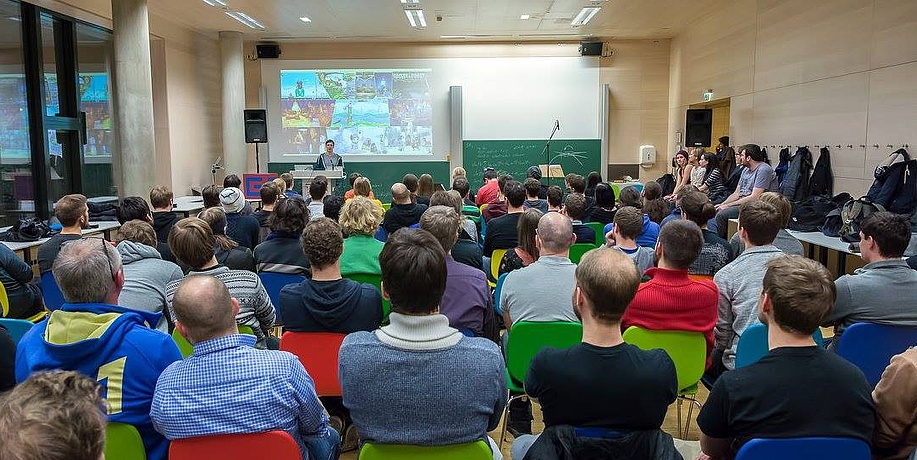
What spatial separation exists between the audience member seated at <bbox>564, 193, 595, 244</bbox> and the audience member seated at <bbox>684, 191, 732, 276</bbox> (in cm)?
80

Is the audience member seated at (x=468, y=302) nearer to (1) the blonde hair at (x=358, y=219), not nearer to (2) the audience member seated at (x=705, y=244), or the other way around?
(1) the blonde hair at (x=358, y=219)

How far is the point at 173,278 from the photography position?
3.50 m

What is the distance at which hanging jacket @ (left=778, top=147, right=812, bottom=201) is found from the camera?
8352mm

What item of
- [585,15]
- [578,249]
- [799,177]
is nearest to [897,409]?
[578,249]

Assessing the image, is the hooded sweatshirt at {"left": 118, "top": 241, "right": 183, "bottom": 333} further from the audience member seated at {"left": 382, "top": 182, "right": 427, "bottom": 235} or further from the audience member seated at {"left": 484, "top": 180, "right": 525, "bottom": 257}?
the audience member seated at {"left": 382, "top": 182, "right": 427, "bottom": 235}

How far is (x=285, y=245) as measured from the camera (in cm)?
419

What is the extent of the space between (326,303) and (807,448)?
197cm

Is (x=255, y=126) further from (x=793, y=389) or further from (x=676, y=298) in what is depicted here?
(x=793, y=389)

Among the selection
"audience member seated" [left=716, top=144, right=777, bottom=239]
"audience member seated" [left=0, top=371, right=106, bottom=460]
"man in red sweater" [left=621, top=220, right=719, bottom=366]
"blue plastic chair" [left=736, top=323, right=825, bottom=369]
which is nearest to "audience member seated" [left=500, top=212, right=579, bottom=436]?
"man in red sweater" [left=621, top=220, right=719, bottom=366]

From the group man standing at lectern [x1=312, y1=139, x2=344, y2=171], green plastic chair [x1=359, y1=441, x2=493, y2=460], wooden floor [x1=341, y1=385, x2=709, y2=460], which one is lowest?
wooden floor [x1=341, y1=385, x2=709, y2=460]

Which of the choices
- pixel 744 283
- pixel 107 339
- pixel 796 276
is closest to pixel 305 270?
pixel 107 339

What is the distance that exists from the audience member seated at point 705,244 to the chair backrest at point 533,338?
151 centimetres

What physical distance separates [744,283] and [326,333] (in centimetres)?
201

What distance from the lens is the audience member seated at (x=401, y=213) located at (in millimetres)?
6164
